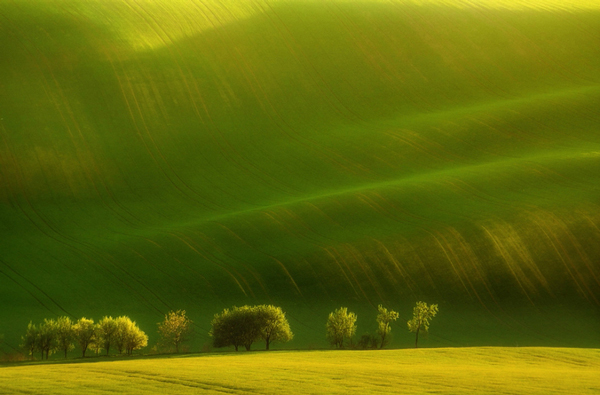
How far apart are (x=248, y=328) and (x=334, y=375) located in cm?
1578

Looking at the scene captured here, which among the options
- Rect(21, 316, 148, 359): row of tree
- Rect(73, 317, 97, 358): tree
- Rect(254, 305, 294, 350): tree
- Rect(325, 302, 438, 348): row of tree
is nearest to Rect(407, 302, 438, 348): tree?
Rect(325, 302, 438, 348): row of tree

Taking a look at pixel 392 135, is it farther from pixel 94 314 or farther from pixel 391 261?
pixel 94 314

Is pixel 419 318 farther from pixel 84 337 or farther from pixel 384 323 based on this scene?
pixel 84 337

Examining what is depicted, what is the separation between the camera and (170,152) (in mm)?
69938

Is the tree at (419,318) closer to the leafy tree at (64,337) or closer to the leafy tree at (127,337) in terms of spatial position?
the leafy tree at (127,337)

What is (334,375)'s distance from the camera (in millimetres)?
25422

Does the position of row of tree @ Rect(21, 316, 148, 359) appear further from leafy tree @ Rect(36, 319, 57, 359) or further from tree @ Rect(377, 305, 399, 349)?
tree @ Rect(377, 305, 399, 349)

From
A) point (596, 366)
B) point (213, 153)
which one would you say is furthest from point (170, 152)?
point (596, 366)

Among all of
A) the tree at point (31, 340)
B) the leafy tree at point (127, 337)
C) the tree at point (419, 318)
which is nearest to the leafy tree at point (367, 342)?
the tree at point (419, 318)

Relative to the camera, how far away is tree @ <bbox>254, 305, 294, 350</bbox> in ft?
134

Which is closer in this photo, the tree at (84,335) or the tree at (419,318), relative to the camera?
the tree at (84,335)

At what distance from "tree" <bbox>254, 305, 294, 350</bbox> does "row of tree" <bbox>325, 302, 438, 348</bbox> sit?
265cm

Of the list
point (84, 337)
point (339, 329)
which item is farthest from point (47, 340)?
point (339, 329)

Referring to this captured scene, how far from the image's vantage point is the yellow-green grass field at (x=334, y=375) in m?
22.5
